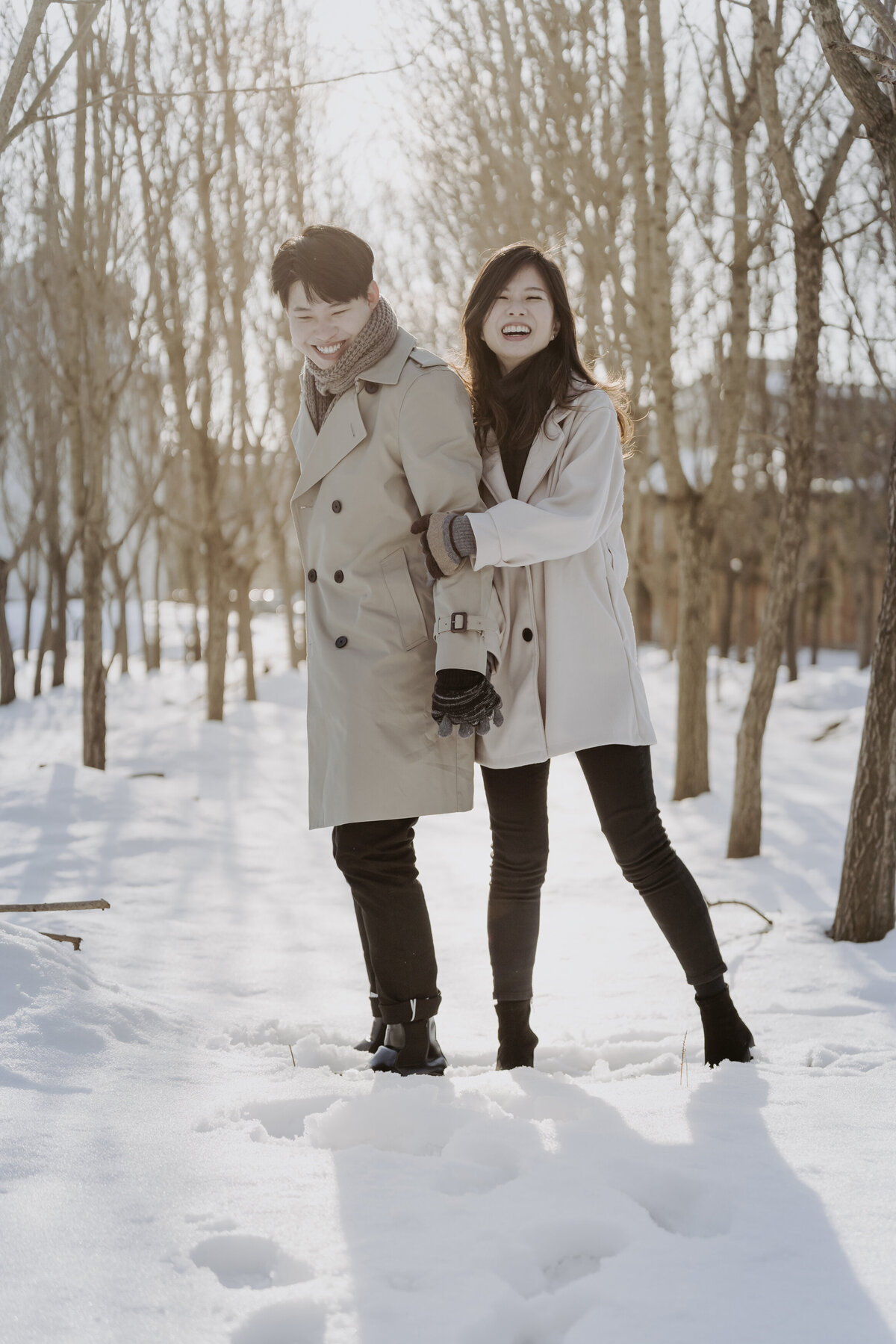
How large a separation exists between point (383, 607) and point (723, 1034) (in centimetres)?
112

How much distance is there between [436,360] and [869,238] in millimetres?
7899

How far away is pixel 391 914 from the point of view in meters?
2.34

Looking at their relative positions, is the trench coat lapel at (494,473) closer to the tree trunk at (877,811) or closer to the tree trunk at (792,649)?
the tree trunk at (877,811)

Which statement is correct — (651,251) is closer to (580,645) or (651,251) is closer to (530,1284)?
(580,645)

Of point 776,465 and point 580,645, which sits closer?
point 580,645

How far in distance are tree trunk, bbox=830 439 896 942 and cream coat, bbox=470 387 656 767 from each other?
1341 millimetres

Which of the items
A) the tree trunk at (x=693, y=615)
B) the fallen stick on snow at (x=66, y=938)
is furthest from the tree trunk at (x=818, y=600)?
the fallen stick on snow at (x=66, y=938)

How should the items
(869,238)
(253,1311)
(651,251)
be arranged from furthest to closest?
1. (869,238)
2. (651,251)
3. (253,1311)

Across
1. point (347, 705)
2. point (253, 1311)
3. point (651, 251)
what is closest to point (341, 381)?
point (347, 705)

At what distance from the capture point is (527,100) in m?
8.02

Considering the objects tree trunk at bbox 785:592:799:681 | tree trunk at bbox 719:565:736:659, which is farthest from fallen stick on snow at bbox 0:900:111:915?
tree trunk at bbox 719:565:736:659

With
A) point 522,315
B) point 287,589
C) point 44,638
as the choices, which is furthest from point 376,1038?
point 287,589

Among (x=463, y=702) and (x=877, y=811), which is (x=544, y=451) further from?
(x=877, y=811)

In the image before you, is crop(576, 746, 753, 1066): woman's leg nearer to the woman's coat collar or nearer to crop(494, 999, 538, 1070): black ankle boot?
crop(494, 999, 538, 1070): black ankle boot
